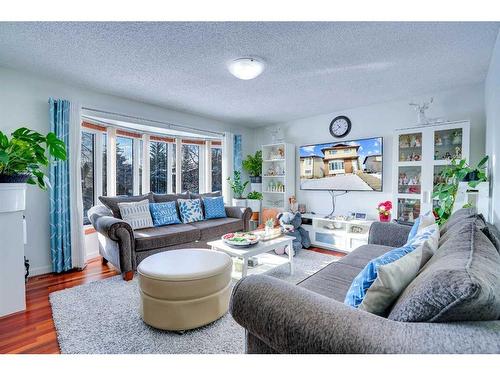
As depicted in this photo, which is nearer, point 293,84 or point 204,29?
point 204,29

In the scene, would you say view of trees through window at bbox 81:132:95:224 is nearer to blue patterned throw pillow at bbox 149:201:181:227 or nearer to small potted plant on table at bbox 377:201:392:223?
blue patterned throw pillow at bbox 149:201:181:227

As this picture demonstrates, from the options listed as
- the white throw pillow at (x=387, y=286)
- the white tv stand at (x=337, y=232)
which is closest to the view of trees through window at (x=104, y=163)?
the white tv stand at (x=337, y=232)

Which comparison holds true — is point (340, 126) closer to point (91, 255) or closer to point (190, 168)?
point (190, 168)

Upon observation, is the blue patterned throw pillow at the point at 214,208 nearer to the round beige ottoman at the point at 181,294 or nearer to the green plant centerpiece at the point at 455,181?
the round beige ottoman at the point at 181,294

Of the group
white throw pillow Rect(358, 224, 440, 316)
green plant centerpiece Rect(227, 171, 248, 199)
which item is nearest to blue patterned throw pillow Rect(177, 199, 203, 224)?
green plant centerpiece Rect(227, 171, 248, 199)

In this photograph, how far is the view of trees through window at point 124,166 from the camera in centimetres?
396

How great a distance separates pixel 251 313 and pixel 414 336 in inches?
20.1

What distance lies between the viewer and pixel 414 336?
0.65 m

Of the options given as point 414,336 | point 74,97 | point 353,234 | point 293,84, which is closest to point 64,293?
point 74,97

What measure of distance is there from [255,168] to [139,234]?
2713 mm

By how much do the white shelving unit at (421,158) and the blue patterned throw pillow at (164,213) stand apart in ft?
9.96
